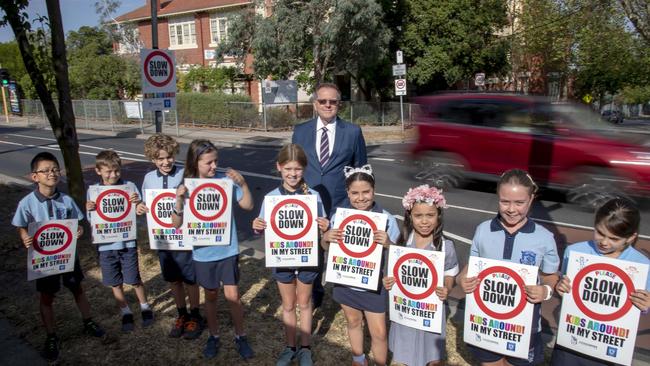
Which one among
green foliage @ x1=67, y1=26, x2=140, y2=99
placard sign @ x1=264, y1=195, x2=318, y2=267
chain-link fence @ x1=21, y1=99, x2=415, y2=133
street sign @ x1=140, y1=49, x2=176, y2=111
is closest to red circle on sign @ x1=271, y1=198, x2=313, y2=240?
placard sign @ x1=264, y1=195, x2=318, y2=267

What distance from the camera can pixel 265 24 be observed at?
1019 inches

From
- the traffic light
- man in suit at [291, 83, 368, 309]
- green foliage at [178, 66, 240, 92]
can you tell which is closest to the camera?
man in suit at [291, 83, 368, 309]

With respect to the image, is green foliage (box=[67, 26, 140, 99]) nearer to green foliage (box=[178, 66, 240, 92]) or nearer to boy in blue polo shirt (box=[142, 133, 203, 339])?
green foliage (box=[178, 66, 240, 92])

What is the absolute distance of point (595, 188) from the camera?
8.52m

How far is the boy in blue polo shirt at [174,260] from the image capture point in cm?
418

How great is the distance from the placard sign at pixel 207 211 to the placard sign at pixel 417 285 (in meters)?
1.43

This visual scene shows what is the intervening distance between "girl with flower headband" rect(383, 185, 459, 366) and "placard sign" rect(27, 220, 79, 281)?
263 cm

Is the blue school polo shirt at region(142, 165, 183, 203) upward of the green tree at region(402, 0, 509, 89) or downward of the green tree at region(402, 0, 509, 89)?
downward

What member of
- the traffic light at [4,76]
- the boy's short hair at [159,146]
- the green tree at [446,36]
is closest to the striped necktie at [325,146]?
the boy's short hair at [159,146]

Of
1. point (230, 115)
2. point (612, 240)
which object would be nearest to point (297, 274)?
point (612, 240)

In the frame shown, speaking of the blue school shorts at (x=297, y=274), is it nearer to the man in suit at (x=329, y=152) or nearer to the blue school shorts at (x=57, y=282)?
the man in suit at (x=329, y=152)

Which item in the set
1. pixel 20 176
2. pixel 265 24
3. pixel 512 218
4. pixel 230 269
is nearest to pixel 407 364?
pixel 512 218

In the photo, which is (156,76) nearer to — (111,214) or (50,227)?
(111,214)

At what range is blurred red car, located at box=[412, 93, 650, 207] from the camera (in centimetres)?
820
